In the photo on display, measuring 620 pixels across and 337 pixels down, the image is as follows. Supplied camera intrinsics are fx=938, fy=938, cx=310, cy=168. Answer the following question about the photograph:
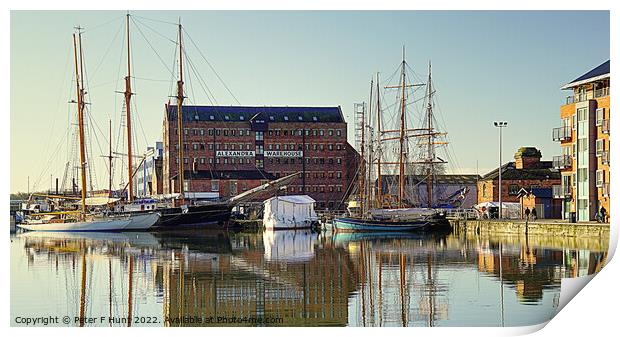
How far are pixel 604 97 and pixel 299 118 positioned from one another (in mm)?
56781

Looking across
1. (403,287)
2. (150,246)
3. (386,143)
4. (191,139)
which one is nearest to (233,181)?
(191,139)

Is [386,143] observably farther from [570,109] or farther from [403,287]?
[403,287]

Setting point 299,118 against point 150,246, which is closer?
point 150,246

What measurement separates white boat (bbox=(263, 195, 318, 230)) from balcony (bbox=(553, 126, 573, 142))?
2576 cm

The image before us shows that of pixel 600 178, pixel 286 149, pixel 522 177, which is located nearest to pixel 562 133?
pixel 600 178

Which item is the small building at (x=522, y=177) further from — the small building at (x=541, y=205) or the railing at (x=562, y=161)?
the railing at (x=562, y=161)

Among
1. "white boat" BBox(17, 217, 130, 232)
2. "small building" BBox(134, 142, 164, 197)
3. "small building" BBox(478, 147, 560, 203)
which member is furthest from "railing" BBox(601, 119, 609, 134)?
"small building" BBox(134, 142, 164, 197)

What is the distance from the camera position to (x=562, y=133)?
51094mm

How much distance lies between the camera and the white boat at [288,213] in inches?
2817

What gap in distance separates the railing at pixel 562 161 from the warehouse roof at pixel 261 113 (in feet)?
163

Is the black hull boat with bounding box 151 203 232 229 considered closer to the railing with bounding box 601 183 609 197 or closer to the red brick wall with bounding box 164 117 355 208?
the red brick wall with bounding box 164 117 355 208

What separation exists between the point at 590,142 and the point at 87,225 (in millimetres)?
33785

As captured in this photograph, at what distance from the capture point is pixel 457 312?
2066cm

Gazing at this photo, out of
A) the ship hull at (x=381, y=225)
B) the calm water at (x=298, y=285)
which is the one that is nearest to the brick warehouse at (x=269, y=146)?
the ship hull at (x=381, y=225)
